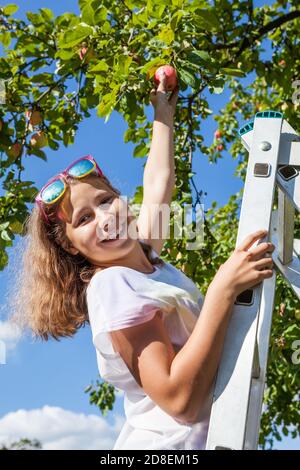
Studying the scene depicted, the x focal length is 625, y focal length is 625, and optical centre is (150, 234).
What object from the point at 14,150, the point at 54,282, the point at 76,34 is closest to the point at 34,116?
the point at 14,150

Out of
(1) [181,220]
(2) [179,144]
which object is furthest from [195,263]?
(2) [179,144]

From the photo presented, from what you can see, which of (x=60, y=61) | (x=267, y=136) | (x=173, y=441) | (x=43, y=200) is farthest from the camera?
(x=60, y=61)

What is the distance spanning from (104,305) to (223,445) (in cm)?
38

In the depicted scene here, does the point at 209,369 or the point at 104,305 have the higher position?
the point at 104,305

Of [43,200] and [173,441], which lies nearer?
[173,441]

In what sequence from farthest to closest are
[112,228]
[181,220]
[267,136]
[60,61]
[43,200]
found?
[181,220] → [60,61] → [43,200] → [112,228] → [267,136]

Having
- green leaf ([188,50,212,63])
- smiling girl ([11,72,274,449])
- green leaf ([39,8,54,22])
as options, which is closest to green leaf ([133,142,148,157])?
green leaf ([39,8,54,22])

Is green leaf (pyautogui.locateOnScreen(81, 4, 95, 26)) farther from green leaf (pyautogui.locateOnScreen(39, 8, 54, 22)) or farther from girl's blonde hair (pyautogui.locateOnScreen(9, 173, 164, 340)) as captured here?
girl's blonde hair (pyautogui.locateOnScreen(9, 173, 164, 340))

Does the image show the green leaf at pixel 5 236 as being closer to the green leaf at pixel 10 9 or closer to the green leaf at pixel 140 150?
the green leaf at pixel 140 150

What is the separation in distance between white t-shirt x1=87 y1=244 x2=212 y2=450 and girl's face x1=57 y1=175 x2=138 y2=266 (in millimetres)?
122

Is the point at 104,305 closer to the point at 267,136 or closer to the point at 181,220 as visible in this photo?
the point at 267,136

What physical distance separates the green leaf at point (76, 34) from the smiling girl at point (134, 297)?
814mm

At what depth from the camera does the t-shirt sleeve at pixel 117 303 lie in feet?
4.20

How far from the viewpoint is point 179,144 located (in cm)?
408
